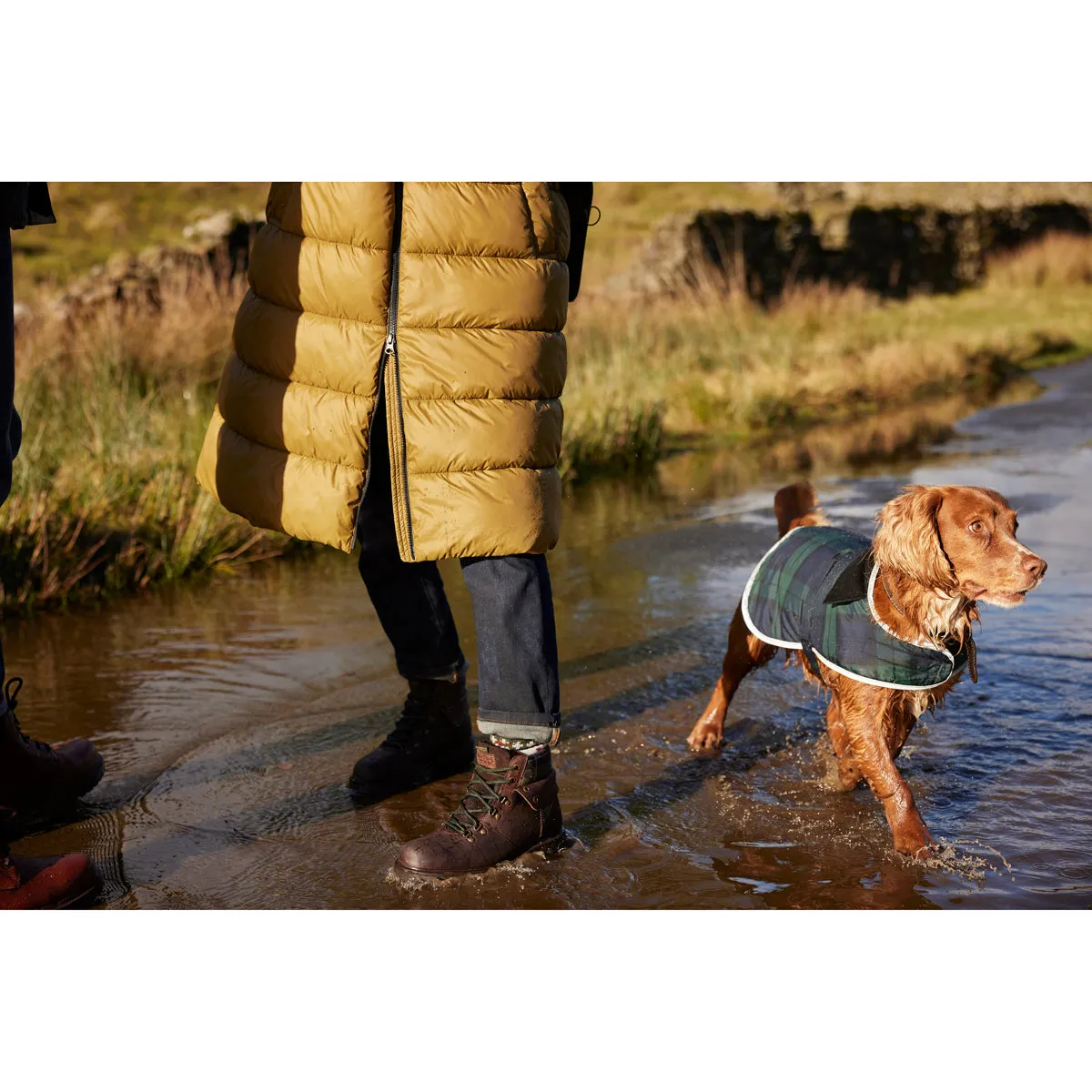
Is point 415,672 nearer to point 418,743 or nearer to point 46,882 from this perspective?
point 418,743

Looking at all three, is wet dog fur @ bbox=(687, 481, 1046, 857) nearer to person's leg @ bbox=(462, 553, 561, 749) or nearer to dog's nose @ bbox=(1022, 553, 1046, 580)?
dog's nose @ bbox=(1022, 553, 1046, 580)

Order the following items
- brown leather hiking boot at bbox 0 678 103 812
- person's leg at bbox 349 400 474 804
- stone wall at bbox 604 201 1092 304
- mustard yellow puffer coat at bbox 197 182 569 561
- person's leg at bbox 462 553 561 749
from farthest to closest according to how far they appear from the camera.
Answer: stone wall at bbox 604 201 1092 304 < person's leg at bbox 349 400 474 804 < brown leather hiking boot at bbox 0 678 103 812 < person's leg at bbox 462 553 561 749 < mustard yellow puffer coat at bbox 197 182 569 561

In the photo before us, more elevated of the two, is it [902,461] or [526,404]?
[526,404]

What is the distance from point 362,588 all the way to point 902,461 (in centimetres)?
486

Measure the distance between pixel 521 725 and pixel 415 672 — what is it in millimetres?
694

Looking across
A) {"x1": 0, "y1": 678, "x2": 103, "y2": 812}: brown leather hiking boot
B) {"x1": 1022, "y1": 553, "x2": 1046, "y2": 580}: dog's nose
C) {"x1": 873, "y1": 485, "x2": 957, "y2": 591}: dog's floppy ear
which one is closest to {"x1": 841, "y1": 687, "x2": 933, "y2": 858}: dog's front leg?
{"x1": 873, "y1": 485, "x2": 957, "y2": 591}: dog's floppy ear

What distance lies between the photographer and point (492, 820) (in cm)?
335

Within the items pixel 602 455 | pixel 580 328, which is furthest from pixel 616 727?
pixel 580 328

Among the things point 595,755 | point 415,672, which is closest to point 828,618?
point 595,755

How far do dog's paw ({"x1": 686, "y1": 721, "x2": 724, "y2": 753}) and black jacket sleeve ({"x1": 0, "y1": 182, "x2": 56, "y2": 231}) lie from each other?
253 cm

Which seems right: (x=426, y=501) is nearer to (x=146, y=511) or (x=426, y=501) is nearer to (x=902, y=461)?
(x=146, y=511)

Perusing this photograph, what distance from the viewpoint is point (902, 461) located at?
31.0ft

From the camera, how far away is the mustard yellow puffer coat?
310 centimetres

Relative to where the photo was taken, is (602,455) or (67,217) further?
(67,217)
